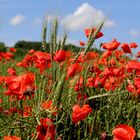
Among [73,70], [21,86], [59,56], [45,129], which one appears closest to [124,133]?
[45,129]

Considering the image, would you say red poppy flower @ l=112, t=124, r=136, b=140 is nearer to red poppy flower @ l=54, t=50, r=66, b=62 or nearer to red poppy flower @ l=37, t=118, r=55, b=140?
red poppy flower @ l=37, t=118, r=55, b=140

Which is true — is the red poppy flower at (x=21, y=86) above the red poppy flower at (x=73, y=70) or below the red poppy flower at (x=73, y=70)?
below

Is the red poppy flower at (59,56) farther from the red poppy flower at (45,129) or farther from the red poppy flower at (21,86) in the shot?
the red poppy flower at (45,129)

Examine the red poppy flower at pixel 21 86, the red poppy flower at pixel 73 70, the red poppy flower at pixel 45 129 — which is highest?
the red poppy flower at pixel 73 70

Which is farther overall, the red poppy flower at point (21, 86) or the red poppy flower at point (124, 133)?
the red poppy flower at point (21, 86)

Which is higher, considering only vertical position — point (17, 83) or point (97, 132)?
point (17, 83)

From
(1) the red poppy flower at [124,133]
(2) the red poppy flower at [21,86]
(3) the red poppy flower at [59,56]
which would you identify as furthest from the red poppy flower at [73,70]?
(1) the red poppy flower at [124,133]

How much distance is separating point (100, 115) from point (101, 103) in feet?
0.27

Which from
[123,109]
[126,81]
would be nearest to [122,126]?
[123,109]

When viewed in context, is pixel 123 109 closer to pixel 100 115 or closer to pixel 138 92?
pixel 100 115

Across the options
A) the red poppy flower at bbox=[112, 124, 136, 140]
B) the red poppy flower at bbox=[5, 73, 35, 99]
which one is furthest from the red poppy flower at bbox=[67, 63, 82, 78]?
the red poppy flower at bbox=[112, 124, 136, 140]

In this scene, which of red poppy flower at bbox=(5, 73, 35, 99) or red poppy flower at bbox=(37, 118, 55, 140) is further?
red poppy flower at bbox=(5, 73, 35, 99)

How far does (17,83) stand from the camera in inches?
102

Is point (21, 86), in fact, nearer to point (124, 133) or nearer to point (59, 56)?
point (59, 56)
